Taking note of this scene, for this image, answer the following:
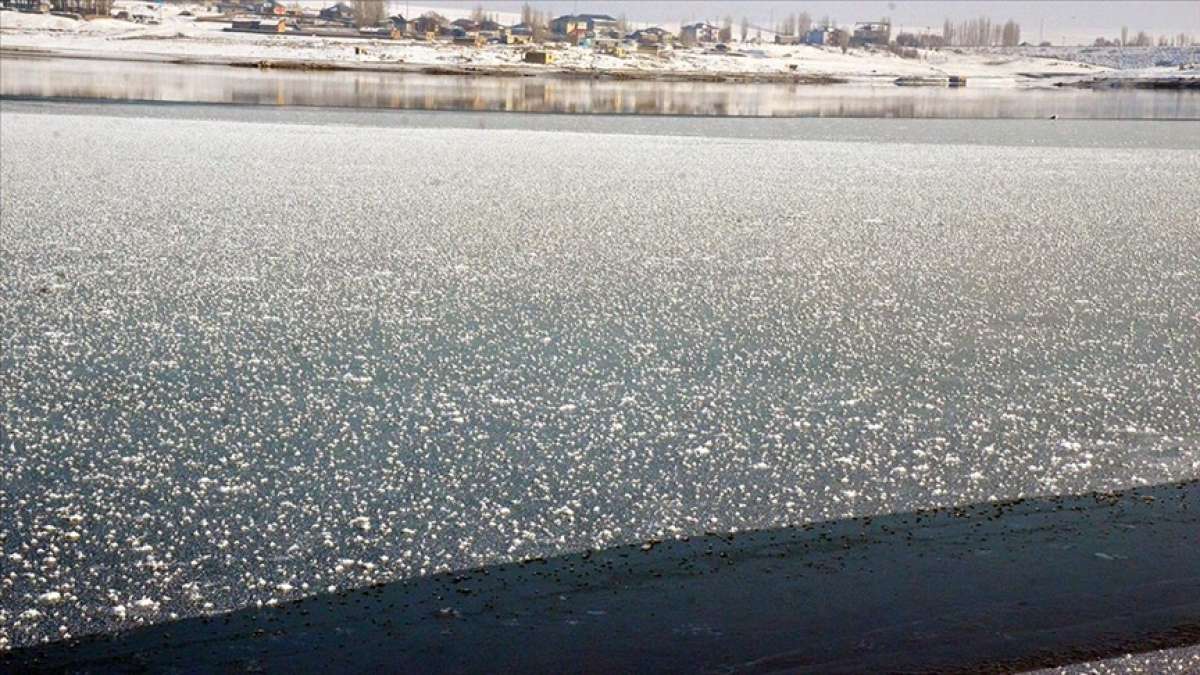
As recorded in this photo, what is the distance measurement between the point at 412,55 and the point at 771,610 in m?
47.3

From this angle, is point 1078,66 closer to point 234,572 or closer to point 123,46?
point 123,46

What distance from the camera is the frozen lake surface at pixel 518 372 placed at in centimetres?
239

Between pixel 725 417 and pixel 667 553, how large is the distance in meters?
0.82

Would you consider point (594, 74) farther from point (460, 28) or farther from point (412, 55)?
point (460, 28)

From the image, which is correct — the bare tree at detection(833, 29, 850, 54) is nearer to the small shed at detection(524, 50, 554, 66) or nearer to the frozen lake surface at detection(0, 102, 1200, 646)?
the small shed at detection(524, 50, 554, 66)

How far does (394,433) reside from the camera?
292 cm

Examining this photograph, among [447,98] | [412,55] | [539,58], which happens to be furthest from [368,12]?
[447,98]

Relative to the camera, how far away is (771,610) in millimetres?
2104

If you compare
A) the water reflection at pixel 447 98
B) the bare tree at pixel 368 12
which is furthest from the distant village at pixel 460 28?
the water reflection at pixel 447 98

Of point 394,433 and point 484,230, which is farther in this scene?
point 484,230

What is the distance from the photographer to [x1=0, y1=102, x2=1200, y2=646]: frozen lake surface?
7.85ft

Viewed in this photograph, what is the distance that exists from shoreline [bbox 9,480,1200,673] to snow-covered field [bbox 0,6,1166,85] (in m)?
39.6

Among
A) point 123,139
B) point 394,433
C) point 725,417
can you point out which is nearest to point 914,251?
point 725,417

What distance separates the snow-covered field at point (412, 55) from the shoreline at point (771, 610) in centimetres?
3960
